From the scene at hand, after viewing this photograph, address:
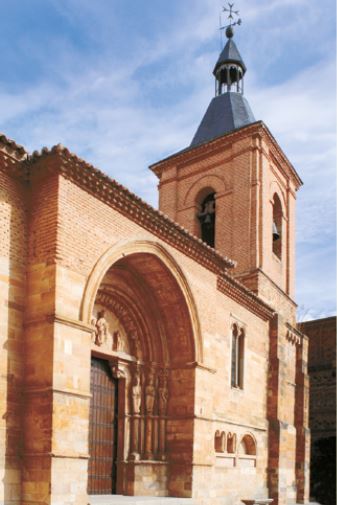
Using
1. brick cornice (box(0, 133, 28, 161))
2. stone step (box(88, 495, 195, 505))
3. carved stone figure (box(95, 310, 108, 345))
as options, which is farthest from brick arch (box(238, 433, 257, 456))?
brick cornice (box(0, 133, 28, 161))

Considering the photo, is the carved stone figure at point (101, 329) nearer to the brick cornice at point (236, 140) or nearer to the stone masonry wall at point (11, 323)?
the stone masonry wall at point (11, 323)

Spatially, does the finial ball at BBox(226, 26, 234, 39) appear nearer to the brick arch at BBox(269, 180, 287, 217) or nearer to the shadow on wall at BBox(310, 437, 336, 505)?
the brick arch at BBox(269, 180, 287, 217)

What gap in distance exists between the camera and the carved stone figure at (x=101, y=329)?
12617 mm

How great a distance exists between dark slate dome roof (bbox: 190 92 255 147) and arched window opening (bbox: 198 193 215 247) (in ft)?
7.09

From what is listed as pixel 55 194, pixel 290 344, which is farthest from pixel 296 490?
pixel 55 194

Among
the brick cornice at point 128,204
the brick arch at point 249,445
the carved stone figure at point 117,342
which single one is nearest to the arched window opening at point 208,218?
the brick cornice at point 128,204

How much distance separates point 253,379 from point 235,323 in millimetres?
1842

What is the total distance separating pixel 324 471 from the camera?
78.7 feet

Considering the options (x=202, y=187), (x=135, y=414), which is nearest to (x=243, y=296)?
(x=135, y=414)

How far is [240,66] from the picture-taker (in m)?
25.3

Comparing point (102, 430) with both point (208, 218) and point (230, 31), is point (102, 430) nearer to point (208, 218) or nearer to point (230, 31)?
point (208, 218)

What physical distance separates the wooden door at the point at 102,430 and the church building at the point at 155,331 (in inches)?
1.5

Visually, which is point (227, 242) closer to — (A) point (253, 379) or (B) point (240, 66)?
(A) point (253, 379)

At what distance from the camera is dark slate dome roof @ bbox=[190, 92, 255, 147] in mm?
23156
